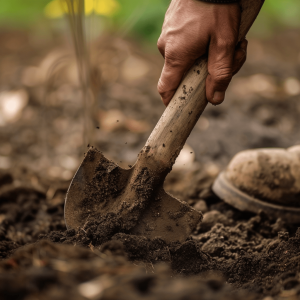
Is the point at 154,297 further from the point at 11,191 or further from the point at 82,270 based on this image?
the point at 11,191

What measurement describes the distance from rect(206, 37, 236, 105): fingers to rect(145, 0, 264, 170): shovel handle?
0.04m

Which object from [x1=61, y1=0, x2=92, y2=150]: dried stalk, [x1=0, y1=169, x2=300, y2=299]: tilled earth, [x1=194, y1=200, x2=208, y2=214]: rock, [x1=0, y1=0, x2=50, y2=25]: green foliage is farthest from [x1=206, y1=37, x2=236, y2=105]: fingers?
[x1=0, y1=0, x2=50, y2=25]: green foliage

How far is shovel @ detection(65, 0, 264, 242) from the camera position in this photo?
5.16ft

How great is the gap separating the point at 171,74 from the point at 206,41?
0.22 metres

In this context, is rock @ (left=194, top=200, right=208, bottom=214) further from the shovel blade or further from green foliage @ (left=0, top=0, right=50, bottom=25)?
green foliage @ (left=0, top=0, right=50, bottom=25)

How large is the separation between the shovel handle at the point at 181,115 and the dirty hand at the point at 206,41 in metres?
0.04

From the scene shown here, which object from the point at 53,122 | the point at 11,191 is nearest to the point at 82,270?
the point at 11,191

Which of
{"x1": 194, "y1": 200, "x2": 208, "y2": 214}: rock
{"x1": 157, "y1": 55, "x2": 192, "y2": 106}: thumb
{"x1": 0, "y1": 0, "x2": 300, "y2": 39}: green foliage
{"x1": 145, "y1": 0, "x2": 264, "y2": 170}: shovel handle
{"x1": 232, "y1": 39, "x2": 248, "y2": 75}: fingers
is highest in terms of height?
{"x1": 0, "y1": 0, "x2": 300, "y2": 39}: green foliage

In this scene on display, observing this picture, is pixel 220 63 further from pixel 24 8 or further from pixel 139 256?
pixel 24 8

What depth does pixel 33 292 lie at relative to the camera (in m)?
0.80

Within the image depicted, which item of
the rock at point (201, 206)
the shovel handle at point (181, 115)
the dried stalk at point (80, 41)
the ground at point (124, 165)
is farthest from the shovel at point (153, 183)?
the dried stalk at point (80, 41)

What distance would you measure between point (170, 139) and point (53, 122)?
2.65 m

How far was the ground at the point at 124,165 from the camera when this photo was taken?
2.86 ft

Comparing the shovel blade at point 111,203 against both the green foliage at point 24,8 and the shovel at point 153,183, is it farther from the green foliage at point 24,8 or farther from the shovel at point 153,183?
the green foliage at point 24,8
